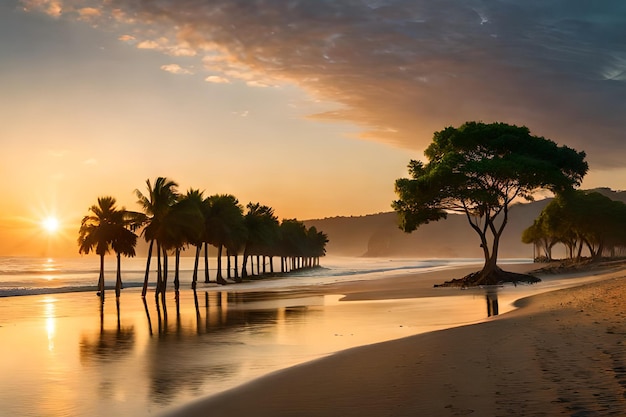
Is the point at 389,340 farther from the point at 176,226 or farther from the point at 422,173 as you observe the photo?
the point at 176,226

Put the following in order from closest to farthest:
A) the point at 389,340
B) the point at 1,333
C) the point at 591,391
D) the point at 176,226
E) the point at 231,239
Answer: the point at 591,391 < the point at 389,340 < the point at 1,333 < the point at 176,226 < the point at 231,239

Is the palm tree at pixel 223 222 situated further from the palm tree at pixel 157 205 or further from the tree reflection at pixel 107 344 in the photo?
the tree reflection at pixel 107 344

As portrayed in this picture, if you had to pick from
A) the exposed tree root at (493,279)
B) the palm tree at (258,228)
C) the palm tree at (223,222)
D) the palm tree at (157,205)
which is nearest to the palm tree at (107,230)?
the palm tree at (157,205)

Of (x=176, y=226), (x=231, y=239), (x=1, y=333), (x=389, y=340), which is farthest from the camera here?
(x=231, y=239)

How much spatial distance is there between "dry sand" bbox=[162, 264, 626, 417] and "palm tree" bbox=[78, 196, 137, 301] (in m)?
47.9

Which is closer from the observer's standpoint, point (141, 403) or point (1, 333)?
point (141, 403)

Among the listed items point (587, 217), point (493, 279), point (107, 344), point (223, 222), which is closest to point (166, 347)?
point (107, 344)

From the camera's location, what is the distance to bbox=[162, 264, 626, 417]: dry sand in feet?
30.1

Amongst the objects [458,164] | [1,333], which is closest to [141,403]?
[1,333]

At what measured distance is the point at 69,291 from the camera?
225 feet

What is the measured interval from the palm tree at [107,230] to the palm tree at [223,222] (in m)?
24.7

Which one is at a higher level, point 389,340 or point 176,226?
point 176,226

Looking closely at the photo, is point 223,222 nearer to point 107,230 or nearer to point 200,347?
point 107,230

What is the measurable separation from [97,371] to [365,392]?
7.62m
